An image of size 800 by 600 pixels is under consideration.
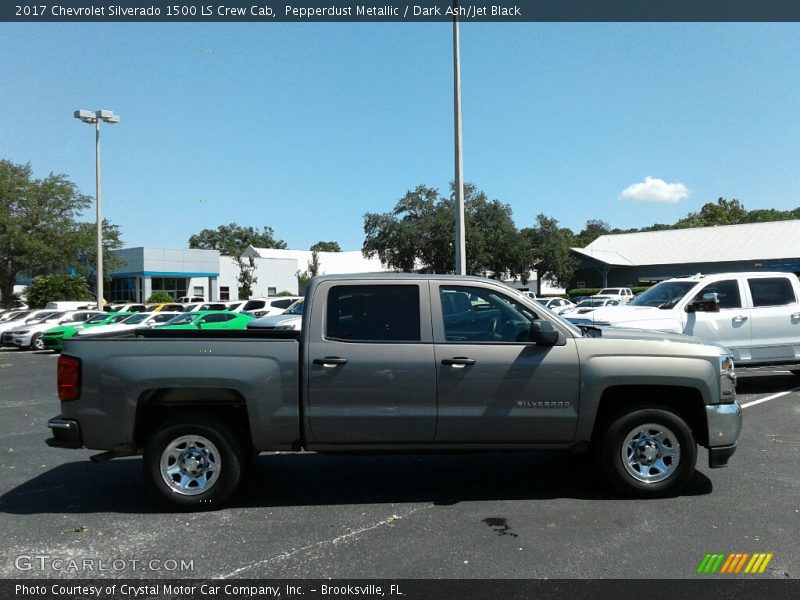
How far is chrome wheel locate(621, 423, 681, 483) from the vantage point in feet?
18.6

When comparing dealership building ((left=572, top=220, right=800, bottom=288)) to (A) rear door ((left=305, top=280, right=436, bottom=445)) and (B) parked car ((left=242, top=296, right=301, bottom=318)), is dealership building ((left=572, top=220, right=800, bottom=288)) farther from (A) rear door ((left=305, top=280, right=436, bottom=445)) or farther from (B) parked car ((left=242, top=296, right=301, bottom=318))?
(A) rear door ((left=305, top=280, right=436, bottom=445))

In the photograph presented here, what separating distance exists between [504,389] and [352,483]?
1.86 meters

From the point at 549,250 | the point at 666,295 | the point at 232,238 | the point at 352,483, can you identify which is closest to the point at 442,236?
the point at 549,250

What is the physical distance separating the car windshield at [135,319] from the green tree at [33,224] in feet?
67.2

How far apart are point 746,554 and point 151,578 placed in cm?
395

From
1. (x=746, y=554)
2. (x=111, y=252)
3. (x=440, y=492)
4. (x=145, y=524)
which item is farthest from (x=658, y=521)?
(x=111, y=252)

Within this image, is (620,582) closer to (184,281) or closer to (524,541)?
(524,541)

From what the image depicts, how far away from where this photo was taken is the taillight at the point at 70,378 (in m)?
5.43

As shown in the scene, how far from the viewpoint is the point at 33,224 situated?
137 ft

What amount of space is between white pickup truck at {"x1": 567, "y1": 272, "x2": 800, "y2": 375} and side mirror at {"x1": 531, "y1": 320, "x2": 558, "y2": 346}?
5.66 metres

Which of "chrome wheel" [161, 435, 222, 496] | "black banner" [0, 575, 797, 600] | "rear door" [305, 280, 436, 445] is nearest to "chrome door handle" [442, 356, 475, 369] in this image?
"rear door" [305, 280, 436, 445]

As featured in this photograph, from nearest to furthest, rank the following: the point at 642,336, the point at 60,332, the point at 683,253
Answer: the point at 642,336 < the point at 60,332 < the point at 683,253

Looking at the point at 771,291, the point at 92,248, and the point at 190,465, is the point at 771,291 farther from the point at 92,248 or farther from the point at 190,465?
the point at 92,248

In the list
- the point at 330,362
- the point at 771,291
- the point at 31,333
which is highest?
the point at 771,291
